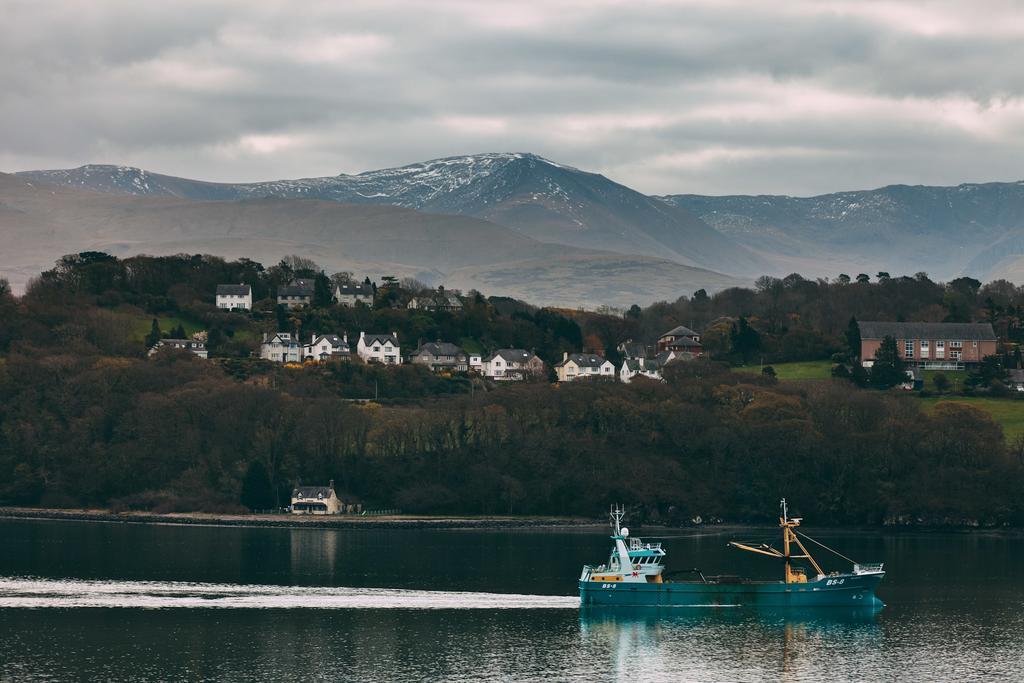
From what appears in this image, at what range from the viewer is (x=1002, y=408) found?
182m

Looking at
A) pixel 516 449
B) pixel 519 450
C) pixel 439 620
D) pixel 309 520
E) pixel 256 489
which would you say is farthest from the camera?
pixel 516 449

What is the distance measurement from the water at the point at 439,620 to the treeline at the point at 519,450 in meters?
21.0

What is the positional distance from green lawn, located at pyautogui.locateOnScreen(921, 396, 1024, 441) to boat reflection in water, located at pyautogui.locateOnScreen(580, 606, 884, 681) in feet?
250

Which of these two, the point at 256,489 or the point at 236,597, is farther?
the point at 256,489

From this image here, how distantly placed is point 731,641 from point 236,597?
33.0 metres

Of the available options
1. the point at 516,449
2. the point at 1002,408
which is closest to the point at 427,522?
the point at 516,449

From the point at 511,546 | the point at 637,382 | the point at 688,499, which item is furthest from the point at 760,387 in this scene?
the point at 511,546

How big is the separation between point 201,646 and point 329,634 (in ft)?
25.7

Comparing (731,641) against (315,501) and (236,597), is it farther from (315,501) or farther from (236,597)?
(315,501)

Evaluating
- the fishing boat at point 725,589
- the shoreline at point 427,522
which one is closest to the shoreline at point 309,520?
the shoreline at point 427,522

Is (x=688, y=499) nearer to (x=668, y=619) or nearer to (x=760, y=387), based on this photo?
(x=760, y=387)

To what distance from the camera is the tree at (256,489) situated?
157625mm

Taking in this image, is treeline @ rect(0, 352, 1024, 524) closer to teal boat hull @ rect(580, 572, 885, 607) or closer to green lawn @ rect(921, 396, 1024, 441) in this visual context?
green lawn @ rect(921, 396, 1024, 441)

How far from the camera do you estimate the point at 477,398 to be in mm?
173500
